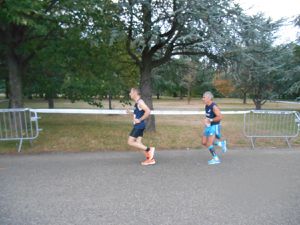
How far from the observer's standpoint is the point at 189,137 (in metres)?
9.45

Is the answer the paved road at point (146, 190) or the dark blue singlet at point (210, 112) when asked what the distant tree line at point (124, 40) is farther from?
the paved road at point (146, 190)

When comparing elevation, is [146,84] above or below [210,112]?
above

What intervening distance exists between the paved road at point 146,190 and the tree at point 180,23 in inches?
143

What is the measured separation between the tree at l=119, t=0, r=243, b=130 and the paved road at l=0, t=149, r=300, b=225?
363 cm

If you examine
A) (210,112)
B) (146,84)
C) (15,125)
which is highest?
(146,84)

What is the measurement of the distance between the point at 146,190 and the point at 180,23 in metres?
5.77

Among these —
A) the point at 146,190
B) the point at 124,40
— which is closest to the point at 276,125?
the point at 124,40

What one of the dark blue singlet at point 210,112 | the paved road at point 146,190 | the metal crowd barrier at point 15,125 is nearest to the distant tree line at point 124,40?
the metal crowd barrier at point 15,125

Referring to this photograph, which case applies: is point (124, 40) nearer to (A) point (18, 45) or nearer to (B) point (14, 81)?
(A) point (18, 45)

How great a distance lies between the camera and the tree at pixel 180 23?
843 centimetres

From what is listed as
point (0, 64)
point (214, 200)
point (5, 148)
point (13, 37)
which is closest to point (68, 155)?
point (5, 148)

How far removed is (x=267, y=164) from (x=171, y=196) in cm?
294

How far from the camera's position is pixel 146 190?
187 inches

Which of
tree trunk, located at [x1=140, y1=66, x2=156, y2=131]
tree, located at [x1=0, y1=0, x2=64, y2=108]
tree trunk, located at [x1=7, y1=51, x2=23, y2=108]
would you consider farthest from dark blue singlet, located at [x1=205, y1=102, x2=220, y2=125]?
tree trunk, located at [x1=7, y1=51, x2=23, y2=108]
